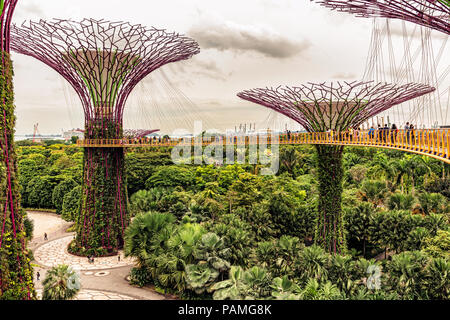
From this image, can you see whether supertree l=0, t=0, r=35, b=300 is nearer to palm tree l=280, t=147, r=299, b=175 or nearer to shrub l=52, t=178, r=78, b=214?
shrub l=52, t=178, r=78, b=214

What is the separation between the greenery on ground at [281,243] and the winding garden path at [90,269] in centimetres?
98

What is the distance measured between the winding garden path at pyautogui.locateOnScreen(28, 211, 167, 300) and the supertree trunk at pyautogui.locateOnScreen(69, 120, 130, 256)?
2.99ft

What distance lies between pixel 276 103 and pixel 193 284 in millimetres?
11612

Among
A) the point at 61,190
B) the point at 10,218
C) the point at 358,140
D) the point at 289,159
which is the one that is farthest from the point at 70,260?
the point at 289,159

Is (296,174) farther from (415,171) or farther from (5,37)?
(5,37)

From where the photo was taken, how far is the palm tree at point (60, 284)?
32.7ft

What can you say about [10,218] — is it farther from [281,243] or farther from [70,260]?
[70,260]

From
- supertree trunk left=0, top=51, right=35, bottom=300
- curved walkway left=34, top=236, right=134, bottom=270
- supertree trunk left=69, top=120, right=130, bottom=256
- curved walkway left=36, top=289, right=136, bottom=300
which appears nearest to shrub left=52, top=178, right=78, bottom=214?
curved walkway left=34, top=236, right=134, bottom=270

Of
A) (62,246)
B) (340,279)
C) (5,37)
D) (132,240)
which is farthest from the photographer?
(62,246)

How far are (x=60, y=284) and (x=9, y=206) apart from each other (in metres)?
2.96

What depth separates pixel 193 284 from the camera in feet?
42.2

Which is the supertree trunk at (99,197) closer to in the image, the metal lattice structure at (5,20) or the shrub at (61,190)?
the metal lattice structure at (5,20)

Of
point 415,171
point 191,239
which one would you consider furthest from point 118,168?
point 415,171

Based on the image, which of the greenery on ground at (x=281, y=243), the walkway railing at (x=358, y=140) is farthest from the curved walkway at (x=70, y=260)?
the walkway railing at (x=358, y=140)
